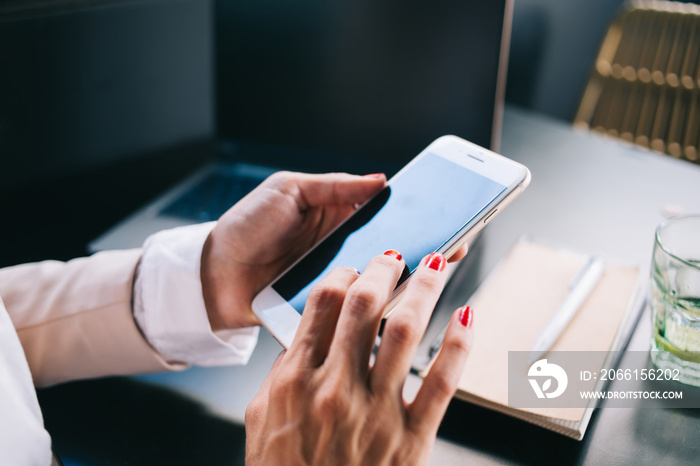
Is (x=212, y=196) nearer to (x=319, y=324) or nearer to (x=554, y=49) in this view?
(x=319, y=324)

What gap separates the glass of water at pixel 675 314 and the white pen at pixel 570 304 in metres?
0.07

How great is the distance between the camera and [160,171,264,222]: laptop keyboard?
2.60ft

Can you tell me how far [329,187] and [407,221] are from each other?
0.12 metres

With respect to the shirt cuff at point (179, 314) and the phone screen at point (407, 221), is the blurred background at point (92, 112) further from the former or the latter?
the phone screen at point (407, 221)

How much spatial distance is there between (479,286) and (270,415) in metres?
0.31

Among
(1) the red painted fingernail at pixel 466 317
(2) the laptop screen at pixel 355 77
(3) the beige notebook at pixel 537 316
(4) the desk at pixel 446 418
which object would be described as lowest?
(4) the desk at pixel 446 418

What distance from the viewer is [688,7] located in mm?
1121

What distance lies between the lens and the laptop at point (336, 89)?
0.73 m

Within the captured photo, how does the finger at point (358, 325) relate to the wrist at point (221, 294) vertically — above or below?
above

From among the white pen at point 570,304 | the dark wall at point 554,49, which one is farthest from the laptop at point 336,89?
the dark wall at point 554,49

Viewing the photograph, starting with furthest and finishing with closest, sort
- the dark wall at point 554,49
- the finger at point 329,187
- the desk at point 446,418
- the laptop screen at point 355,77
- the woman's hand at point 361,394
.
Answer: the dark wall at point 554,49
the laptop screen at point 355,77
the finger at point 329,187
the desk at point 446,418
the woman's hand at point 361,394

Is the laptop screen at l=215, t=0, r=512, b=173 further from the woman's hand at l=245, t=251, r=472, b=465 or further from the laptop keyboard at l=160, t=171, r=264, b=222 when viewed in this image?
the woman's hand at l=245, t=251, r=472, b=465

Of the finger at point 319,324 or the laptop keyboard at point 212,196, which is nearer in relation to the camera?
the finger at point 319,324

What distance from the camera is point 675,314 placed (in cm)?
50
